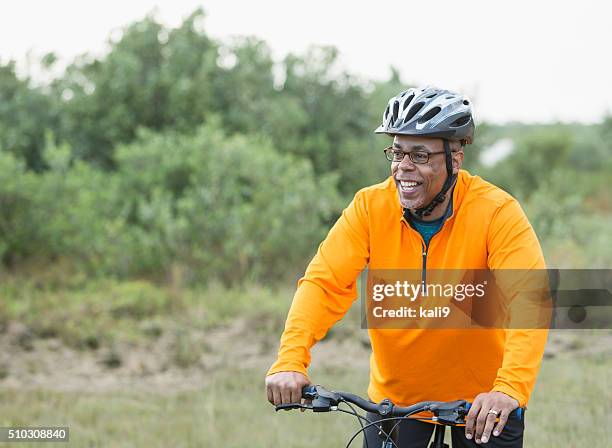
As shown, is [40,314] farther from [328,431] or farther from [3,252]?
[328,431]

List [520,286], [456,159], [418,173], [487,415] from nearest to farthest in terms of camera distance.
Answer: [487,415] → [520,286] → [418,173] → [456,159]

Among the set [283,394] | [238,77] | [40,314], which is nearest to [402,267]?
[283,394]

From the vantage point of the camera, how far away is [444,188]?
3410 millimetres

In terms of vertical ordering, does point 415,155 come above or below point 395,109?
below

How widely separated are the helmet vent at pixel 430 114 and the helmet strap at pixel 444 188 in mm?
118

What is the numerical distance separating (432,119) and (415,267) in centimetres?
61

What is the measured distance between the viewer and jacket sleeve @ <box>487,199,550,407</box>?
3018 mm

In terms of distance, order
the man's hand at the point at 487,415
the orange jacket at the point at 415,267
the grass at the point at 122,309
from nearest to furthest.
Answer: the man's hand at the point at 487,415
the orange jacket at the point at 415,267
the grass at the point at 122,309

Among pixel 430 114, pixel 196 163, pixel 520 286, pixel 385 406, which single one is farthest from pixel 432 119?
pixel 196 163

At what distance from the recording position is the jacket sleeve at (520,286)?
3.02 m

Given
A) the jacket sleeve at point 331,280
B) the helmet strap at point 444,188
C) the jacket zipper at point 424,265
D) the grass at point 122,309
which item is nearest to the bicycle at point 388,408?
the jacket sleeve at point 331,280

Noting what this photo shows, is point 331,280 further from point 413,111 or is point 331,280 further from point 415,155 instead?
point 413,111

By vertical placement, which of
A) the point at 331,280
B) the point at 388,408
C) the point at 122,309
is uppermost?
the point at 331,280

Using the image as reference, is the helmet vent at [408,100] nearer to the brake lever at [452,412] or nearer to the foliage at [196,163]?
the brake lever at [452,412]
